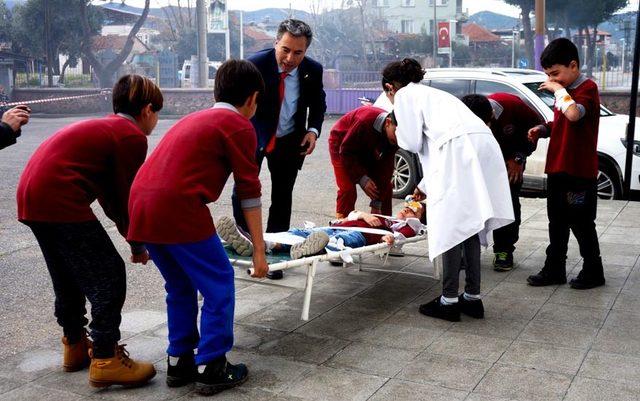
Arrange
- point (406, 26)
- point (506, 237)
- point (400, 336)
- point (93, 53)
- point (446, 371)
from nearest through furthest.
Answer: point (446, 371) → point (400, 336) → point (506, 237) → point (93, 53) → point (406, 26)

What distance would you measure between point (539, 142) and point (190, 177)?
7.87 m

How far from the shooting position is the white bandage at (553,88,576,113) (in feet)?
19.1

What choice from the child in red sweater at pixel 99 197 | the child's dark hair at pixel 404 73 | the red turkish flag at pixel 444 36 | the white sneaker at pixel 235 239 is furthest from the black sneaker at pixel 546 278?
the red turkish flag at pixel 444 36

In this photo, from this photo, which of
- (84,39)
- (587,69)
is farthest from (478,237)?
(84,39)

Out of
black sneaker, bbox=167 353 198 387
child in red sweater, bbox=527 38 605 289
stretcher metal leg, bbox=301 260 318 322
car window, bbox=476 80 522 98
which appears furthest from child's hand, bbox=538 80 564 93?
car window, bbox=476 80 522 98

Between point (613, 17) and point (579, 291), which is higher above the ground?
point (613, 17)

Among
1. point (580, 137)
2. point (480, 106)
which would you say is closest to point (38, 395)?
point (480, 106)

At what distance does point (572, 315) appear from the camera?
18.1ft

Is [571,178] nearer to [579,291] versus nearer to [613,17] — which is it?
[579,291]

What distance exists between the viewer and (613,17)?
135 ft

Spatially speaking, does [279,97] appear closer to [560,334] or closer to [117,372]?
[560,334]

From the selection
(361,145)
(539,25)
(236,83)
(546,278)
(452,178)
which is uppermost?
(539,25)

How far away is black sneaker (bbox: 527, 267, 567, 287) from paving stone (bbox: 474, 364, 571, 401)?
6.06 feet

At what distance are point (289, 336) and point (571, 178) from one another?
2.41 m
